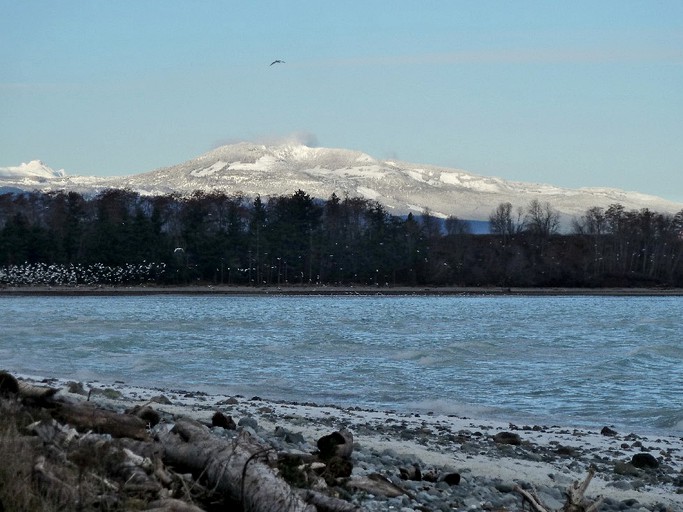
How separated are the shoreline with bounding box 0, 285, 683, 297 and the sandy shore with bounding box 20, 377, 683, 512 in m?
93.3

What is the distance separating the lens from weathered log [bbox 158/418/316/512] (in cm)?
721

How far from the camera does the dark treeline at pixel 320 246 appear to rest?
118 metres

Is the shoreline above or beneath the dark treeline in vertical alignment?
beneath

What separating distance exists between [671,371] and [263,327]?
84.7ft

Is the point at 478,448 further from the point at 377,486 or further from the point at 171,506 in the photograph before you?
the point at 171,506

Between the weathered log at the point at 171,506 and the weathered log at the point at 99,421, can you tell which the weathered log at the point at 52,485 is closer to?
the weathered log at the point at 171,506

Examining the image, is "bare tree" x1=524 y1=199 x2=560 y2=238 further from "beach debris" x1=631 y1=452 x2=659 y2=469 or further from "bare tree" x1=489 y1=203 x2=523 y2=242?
"beach debris" x1=631 y1=452 x2=659 y2=469

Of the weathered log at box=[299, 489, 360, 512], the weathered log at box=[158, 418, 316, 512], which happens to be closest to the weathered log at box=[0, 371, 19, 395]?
the weathered log at box=[158, 418, 316, 512]

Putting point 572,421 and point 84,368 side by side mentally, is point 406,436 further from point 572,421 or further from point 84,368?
point 84,368

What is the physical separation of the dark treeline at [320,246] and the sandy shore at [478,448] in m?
98.3

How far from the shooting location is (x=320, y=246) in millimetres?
122062

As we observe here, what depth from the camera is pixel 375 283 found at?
125438 mm

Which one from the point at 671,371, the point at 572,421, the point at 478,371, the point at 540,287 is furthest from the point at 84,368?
the point at 540,287

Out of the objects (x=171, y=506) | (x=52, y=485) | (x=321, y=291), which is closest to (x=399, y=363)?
(x=171, y=506)
